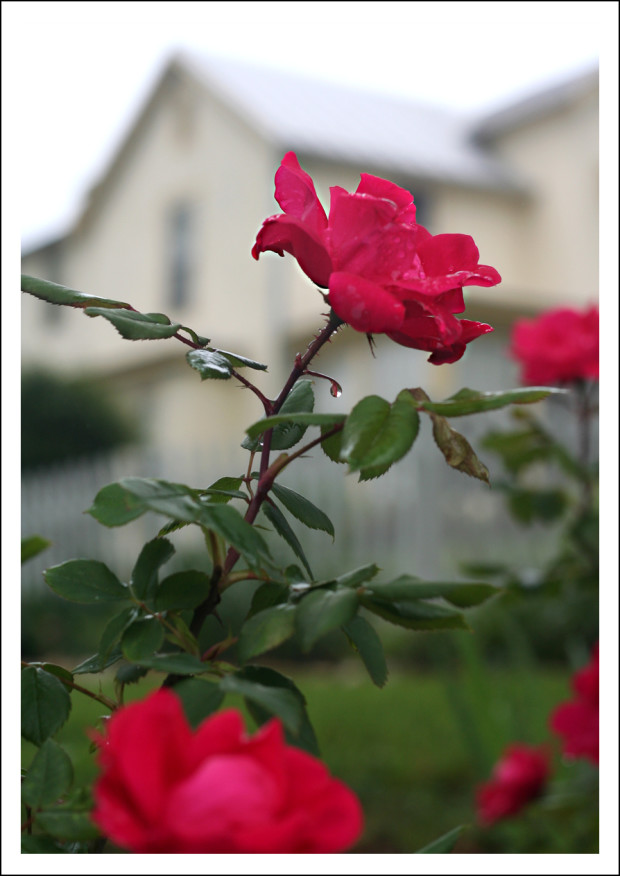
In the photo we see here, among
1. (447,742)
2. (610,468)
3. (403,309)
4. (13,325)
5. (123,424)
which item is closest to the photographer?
(403,309)

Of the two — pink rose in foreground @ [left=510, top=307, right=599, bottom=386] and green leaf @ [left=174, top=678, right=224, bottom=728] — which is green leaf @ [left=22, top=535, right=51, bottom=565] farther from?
pink rose in foreground @ [left=510, top=307, right=599, bottom=386]

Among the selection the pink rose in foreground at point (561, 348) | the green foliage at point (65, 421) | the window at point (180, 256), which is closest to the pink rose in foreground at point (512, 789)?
the pink rose in foreground at point (561, 348)

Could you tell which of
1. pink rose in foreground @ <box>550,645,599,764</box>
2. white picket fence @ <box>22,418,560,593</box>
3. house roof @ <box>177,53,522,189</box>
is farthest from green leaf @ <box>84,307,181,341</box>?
house roof @ <box>177,53,522,189</box>

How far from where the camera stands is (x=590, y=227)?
21.8 ft

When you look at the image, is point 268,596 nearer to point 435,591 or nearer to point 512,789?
point 435,591

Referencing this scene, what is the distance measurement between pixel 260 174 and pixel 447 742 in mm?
4435

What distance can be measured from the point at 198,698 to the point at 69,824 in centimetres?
5

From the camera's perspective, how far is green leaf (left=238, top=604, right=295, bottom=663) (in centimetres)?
30

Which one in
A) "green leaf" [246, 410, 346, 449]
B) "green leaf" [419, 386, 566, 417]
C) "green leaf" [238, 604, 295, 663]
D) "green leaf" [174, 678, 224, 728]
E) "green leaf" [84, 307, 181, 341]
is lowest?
"green leaf" [174, 678, 224, 728]

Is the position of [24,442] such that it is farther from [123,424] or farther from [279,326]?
[279,326]

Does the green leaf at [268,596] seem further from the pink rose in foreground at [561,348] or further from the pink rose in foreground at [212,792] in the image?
the pink rose in foreground at [561,348]

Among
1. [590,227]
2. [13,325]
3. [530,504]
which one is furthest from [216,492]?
[590,227]

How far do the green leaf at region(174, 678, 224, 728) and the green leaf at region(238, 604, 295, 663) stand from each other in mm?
17

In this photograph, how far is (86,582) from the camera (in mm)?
345
